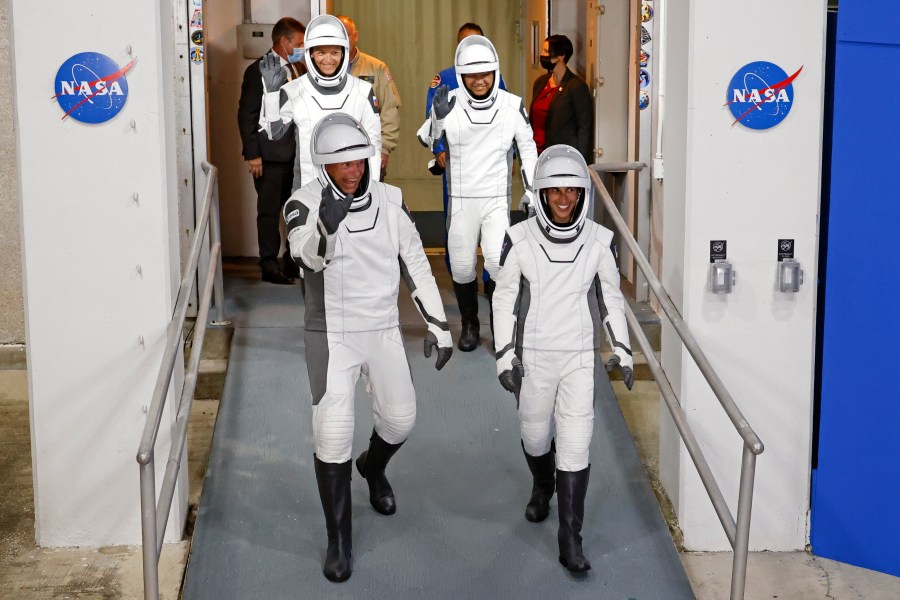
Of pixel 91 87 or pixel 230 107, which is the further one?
pixel 230 107

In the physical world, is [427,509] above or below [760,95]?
below

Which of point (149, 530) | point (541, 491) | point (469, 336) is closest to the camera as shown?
point (149, 530)

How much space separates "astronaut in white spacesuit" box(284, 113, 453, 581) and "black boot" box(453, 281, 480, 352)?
1838 mm

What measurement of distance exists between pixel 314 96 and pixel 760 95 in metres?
2.39

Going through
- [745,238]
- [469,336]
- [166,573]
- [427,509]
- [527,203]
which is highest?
[527,203]

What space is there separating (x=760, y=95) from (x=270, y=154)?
12.4ft

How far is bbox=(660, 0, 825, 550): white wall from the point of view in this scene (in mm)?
5113

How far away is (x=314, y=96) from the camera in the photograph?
6457 mm

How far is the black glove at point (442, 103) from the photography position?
6461mm

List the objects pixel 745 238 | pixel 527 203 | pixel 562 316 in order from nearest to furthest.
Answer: pixel 562 316
pixel 745 238
pixel 527 203

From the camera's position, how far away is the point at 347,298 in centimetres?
483

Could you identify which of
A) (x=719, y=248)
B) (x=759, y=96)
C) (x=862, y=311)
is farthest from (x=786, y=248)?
(x=759, y=96)

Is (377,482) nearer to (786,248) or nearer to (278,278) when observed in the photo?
(786,248)

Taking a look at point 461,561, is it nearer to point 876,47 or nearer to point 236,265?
point 876,47
